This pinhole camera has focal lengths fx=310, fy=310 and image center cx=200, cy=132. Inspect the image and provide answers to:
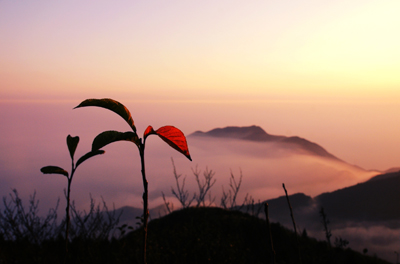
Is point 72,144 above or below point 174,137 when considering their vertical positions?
below

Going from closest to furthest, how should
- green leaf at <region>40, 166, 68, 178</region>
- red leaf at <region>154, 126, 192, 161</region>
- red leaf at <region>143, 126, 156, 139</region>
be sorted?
red leaf at <region>154, 126, 192, 161</region> < red leaf at <region>143, 126, 156, 139</region> < green leaf at <region>40, 166, 68, 178</region>

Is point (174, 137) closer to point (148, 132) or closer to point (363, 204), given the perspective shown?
point (148, 132)

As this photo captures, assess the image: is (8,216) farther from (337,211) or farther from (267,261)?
(337,211)

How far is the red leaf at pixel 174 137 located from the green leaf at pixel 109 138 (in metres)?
0.14

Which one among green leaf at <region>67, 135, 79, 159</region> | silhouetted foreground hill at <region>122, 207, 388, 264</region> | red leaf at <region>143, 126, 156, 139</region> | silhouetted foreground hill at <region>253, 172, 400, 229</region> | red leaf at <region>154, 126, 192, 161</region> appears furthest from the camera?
silhouetted foreground hill at <region>253, 172, 400, 229</region>

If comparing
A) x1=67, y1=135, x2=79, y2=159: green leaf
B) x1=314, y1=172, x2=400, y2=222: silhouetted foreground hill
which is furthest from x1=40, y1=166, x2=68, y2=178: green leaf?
x1=314, y1=172, x2=400, y2=222: silhouetted foreground hill

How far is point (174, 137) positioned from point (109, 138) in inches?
14.3

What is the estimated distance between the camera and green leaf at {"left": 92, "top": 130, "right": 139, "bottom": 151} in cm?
169

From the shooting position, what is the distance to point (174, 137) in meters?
1.69

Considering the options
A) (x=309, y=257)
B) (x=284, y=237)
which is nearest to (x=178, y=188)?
(x=284, y=237)

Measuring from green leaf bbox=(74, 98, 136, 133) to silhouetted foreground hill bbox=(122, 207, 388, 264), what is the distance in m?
7.64

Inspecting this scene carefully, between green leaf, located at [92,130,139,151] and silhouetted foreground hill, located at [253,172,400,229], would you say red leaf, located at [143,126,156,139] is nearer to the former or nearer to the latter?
green leaf, located at [92,130,139,151]

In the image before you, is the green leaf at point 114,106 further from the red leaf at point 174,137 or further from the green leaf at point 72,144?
the green leaf at point 72,144

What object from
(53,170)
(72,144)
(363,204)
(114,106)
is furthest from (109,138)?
(363,204)
